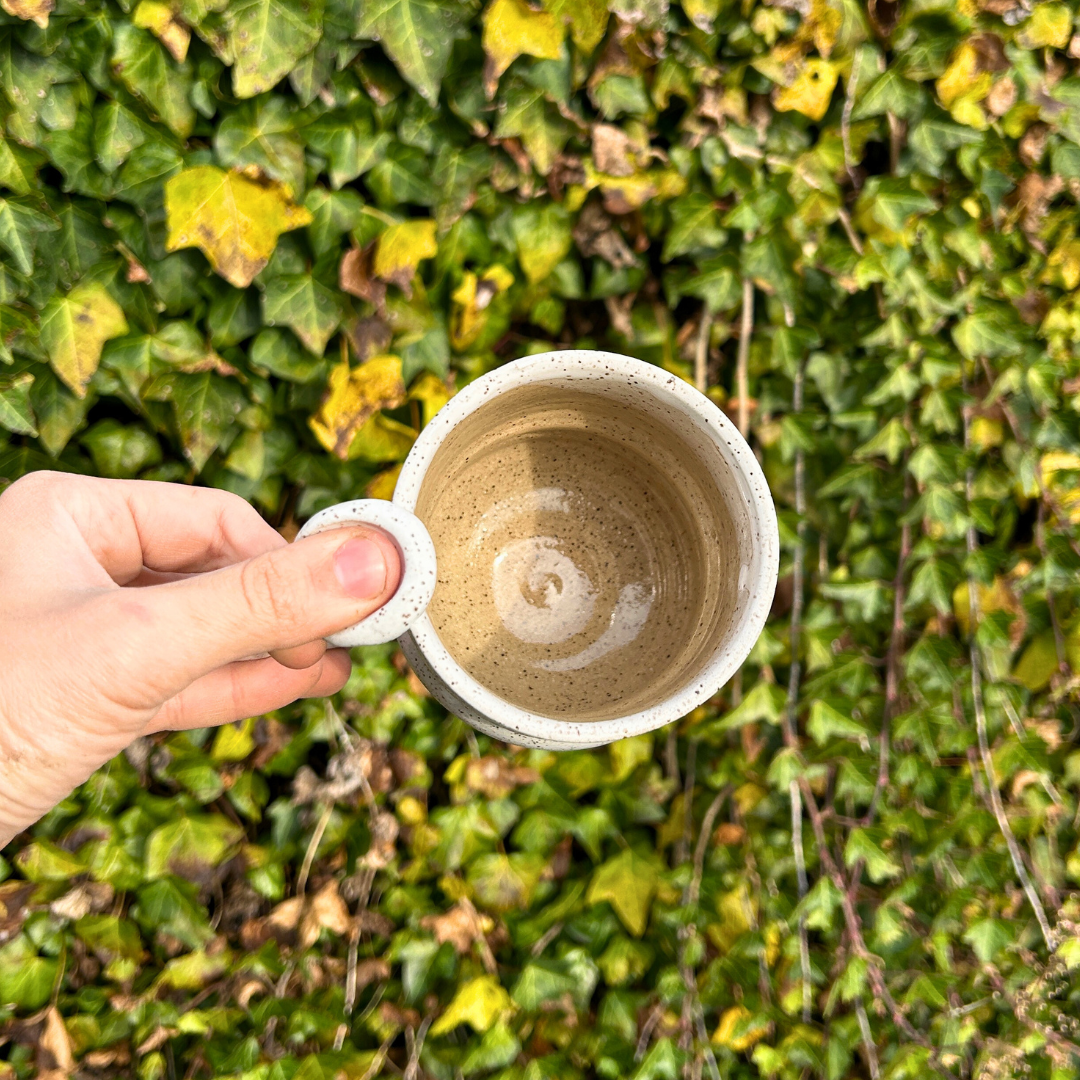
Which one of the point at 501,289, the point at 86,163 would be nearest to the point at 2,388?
the point at 86,163

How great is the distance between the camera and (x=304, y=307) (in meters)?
1.16

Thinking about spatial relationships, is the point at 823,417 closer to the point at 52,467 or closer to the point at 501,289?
the point at 501,289

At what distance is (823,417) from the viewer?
4.59 feet

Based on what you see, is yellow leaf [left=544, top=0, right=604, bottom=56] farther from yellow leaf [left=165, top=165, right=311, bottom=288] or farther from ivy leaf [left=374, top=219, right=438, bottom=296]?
yellow leaf [left=165, top=165, right=311, bottom=288]

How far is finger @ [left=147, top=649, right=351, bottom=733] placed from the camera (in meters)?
1.06

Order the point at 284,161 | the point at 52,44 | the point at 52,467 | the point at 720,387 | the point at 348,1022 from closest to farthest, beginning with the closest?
the point at 52,44 < the point at 284,161 < the point at 52,467 < the point at 348,1022 < the point at 720,387

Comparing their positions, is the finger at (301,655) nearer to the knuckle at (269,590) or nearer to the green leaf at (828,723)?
the knuckle at (269,590)

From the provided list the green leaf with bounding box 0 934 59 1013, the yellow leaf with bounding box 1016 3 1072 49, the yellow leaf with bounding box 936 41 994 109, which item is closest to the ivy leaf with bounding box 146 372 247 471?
the green leaf with bounding box 0 934 59 1013

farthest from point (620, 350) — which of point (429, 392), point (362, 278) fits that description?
point (362, 278)

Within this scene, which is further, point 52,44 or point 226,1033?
point 226,1033

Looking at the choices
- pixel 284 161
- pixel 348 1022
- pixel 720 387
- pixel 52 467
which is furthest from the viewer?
pixel 720 387

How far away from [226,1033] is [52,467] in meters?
0.91

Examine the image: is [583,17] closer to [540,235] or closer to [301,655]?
[540,235]

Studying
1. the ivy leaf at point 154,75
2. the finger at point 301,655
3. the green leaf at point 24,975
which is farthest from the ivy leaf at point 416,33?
the green leaf at point 24,975
